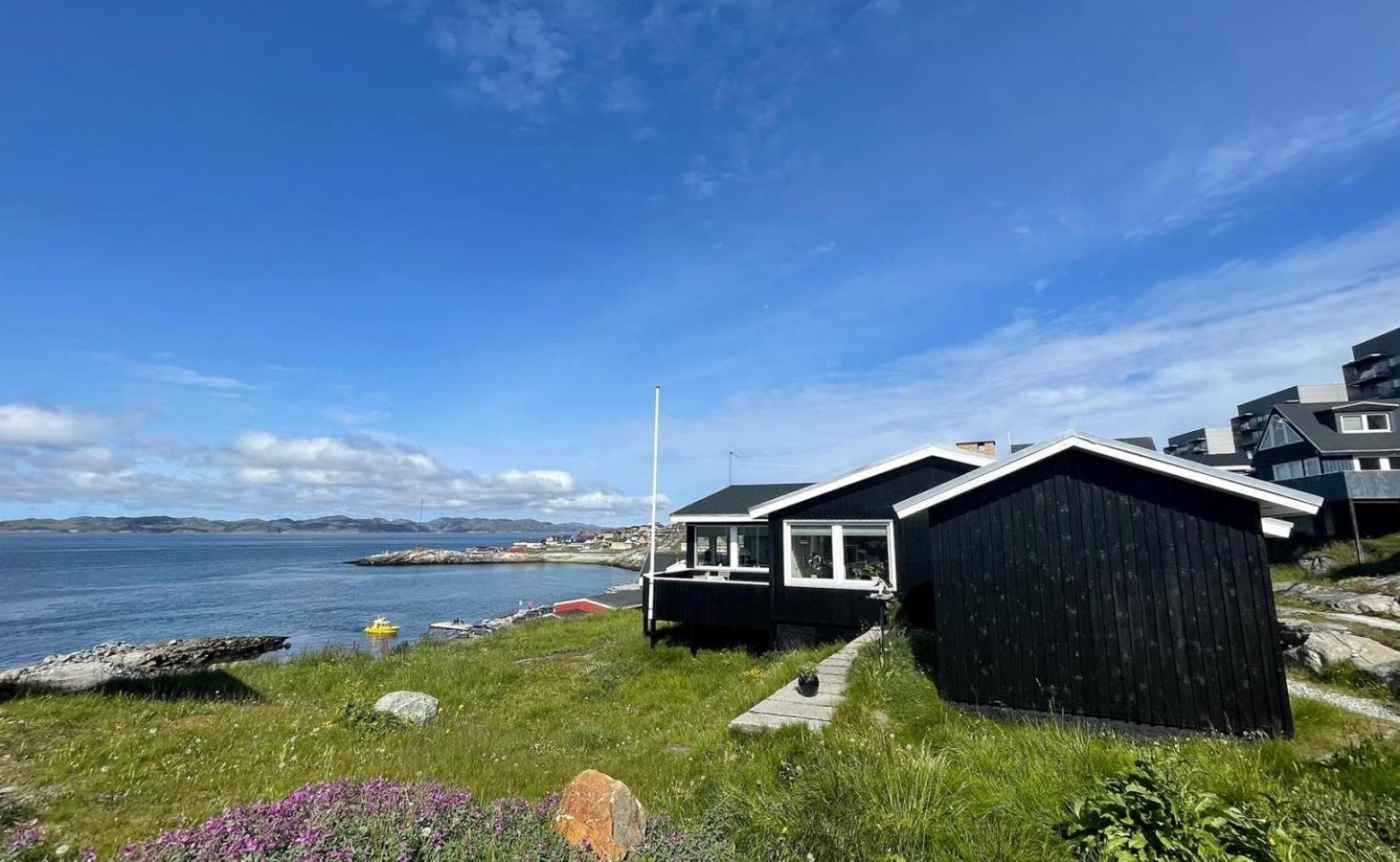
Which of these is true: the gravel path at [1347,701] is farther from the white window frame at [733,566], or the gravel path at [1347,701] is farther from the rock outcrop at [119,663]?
the rock outcrop at [119,663]

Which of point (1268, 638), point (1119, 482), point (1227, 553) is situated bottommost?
point (1268, 638)

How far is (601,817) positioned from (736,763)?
3118mm

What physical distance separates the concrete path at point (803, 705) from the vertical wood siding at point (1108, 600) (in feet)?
5.96

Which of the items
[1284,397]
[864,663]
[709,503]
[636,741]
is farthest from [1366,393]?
[636,741]

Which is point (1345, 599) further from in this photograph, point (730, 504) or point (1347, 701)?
point (730, 504)

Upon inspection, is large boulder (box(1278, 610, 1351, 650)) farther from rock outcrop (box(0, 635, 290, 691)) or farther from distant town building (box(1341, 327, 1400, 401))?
distant town building (box(1341, 327, 1400, 401))

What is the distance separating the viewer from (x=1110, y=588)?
28.6 feet

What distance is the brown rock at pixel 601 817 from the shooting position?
15.0 ft

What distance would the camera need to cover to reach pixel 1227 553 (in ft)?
26.9

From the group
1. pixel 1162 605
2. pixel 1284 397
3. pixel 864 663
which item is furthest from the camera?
pixel 1284 397

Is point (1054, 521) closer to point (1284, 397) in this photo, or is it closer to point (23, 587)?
point (1284, 397)

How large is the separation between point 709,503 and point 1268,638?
52.1 ft

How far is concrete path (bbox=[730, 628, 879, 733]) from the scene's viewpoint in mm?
8617

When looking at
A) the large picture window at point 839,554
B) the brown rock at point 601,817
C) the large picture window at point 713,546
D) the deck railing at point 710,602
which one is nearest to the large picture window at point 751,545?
the large picture window at point 713,546
